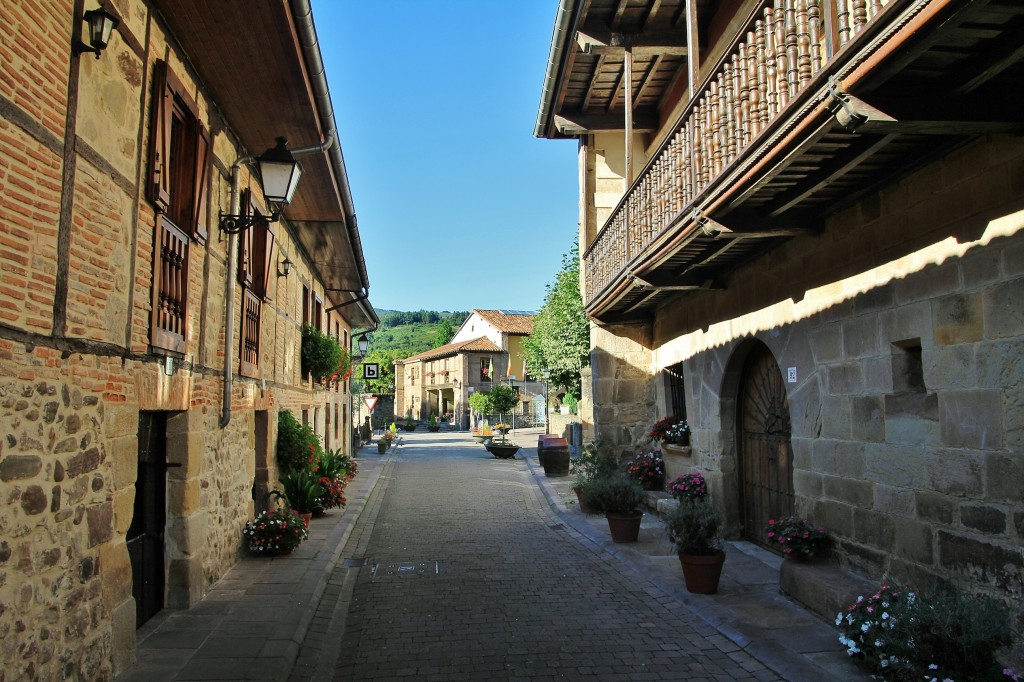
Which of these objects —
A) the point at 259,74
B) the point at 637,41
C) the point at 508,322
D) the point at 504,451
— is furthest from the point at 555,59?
the point at 508,322

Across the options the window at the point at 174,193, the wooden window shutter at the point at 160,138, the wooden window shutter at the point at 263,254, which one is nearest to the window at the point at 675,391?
the wooden window shutter at the point at 263,254

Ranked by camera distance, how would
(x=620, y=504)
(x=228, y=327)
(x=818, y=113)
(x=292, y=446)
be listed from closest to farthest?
(x=818, y=113)
(x=228, y=327)
(x=620, y=504)
(x=292, y=446)

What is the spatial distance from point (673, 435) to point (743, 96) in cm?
636

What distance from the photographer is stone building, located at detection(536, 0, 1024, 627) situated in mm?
3934

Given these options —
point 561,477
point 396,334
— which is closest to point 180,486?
point 561,477

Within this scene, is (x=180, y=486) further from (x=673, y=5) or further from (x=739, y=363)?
(x=673, y=5)

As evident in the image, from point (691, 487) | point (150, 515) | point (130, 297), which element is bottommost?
point (691, 487)

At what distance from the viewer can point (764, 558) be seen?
7.84 m

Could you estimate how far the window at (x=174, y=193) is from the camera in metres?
5.22

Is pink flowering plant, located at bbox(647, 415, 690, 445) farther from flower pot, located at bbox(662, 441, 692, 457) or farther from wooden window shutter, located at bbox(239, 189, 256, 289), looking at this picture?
wooden window shutter, located at bbox(239, 189, 256, 289)

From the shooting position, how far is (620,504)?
9055mm

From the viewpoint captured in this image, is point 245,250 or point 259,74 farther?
point 245,250

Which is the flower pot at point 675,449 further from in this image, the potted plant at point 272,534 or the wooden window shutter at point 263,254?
the wooden window shutter at point 263,254

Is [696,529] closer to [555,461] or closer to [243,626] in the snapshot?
[243,626]
